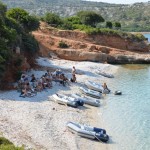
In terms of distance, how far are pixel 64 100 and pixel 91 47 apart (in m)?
29.2

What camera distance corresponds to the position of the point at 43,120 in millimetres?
26625

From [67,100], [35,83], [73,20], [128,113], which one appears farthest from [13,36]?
[73,20]

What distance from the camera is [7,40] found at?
35.7 meters

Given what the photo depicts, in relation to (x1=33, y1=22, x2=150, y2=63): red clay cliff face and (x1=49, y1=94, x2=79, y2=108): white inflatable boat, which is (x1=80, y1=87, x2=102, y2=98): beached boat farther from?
(x1=33, y1=22, x2=150, y2=63): red clay cliff face

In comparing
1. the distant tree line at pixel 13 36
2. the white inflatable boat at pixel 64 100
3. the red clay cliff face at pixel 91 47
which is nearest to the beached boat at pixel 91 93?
the white inflatable boat at pixel 64 100

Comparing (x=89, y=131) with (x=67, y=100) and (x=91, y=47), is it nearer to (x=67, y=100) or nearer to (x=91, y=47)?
(x=67, y=100)

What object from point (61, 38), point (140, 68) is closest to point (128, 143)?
point (140, 68)

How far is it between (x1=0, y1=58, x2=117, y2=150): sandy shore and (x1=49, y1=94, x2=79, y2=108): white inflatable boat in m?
0.44

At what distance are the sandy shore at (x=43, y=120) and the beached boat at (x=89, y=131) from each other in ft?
1.17

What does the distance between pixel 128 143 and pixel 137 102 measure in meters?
11.1

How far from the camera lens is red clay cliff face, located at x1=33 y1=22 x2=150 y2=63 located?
5741 centimetres

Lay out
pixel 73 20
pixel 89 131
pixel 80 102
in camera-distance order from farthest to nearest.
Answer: pixel 73 20 → pixel 80 102 → pixel 89 131

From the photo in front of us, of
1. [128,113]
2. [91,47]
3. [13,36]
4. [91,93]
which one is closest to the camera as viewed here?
[128,113]

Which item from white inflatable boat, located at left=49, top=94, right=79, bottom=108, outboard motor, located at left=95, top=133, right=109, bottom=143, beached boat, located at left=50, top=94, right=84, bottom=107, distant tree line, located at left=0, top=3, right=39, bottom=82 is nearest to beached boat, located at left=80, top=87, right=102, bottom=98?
beached boat, located at left=50, top=94, right=84, bottom=107
